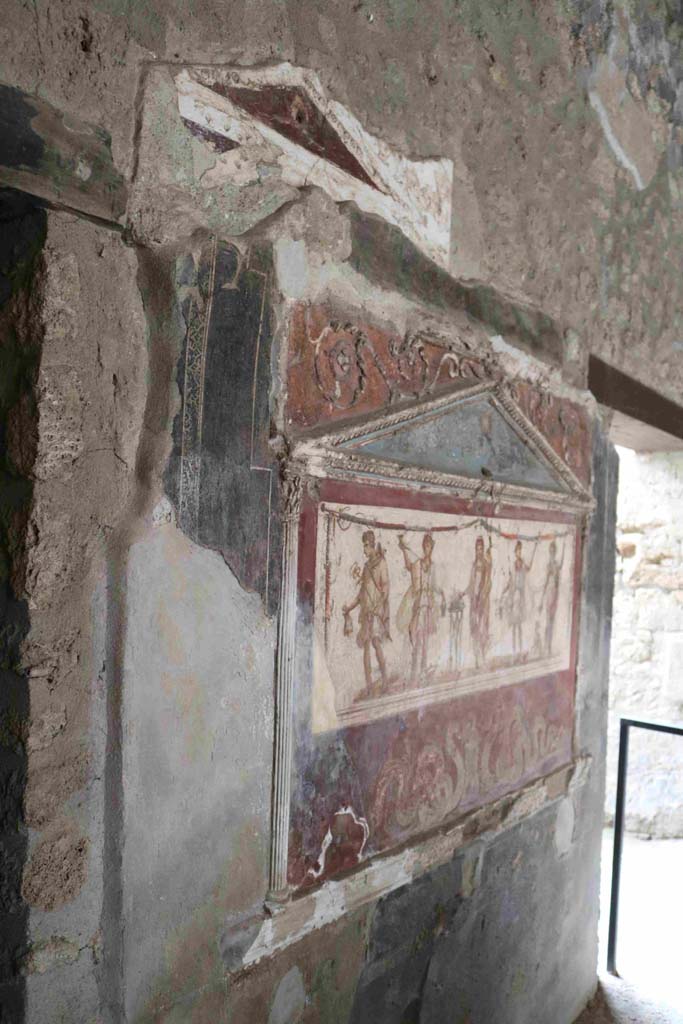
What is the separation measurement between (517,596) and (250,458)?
1.50m

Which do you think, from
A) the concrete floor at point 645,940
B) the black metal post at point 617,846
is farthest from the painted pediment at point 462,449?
the concrete floor at point 645,940

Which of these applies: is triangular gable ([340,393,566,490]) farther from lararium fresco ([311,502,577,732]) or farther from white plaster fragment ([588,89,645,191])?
white plaster fragment ([588,89,645,191])

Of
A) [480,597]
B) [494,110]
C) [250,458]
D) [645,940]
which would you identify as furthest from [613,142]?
[645,940]

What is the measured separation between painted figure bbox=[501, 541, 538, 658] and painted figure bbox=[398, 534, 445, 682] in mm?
525

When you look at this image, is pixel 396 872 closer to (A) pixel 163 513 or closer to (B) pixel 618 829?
(A) pixel 163 513

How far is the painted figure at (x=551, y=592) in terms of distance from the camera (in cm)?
325

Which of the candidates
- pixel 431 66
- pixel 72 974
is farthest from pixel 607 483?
pixel 72 974

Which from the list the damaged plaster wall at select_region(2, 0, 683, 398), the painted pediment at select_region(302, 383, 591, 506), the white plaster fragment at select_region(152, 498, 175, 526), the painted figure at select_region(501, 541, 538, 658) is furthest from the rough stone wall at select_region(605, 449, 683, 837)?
the white plaster fragment at select_region(152, 498, 175, 526)

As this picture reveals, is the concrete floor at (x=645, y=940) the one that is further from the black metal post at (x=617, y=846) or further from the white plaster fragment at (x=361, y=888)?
the white plaster fragment at (x=361, y=888)

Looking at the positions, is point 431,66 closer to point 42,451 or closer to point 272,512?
point 272,512

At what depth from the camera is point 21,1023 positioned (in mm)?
1448

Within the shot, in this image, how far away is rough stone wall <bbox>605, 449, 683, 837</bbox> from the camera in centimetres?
546

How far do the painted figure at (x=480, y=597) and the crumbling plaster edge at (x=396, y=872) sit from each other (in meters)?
0.54

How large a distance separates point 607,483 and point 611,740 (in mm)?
3264
